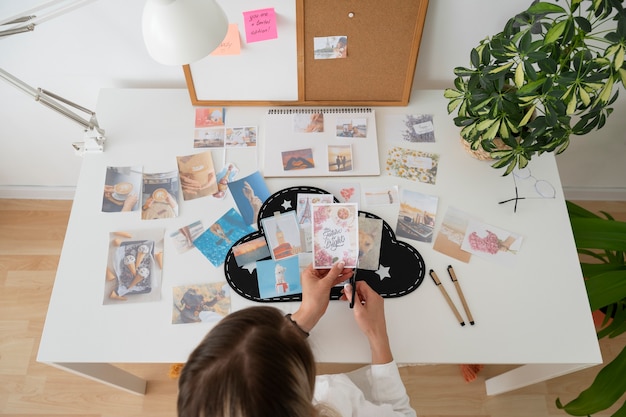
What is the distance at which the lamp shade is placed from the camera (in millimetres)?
947

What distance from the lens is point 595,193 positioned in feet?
7.29

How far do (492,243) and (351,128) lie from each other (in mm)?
546

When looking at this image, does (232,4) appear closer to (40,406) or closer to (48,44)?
(48,44)

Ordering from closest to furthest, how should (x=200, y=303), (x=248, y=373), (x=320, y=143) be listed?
(x=248, y=373) < (x=200, y=303) < (x=320, y=143)

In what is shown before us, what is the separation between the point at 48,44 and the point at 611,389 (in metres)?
2.05

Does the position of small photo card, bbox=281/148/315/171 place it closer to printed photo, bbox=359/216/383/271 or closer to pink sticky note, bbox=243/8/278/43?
printed photo, bbox=359/216/383/271

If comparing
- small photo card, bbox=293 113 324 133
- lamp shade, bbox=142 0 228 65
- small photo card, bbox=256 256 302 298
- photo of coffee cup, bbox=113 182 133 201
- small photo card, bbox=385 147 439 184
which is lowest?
small photo card, bbox=256 256 302 298

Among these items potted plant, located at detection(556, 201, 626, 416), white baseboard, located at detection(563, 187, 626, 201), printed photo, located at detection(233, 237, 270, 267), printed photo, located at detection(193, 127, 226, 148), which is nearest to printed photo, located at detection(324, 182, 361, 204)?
printed photo, located at detection(233, 237, 270, 267)

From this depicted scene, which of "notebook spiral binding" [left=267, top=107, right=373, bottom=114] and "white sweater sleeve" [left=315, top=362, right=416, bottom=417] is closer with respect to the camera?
"white sweater sleeve" [left=315, top=362, right=416, bottom=417]

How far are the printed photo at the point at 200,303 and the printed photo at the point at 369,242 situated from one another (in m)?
0.38

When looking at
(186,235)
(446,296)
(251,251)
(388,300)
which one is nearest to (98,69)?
(186,235)

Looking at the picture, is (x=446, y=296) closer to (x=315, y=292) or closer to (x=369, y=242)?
(x=369, y=242)

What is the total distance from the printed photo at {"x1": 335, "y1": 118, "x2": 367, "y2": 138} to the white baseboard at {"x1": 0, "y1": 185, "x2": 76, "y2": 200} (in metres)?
1.34

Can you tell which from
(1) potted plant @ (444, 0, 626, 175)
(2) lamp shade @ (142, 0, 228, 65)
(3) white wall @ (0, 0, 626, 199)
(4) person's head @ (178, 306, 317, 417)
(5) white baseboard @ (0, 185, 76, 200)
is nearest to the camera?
(4) person's head @ (178, 306, 317, 417)
